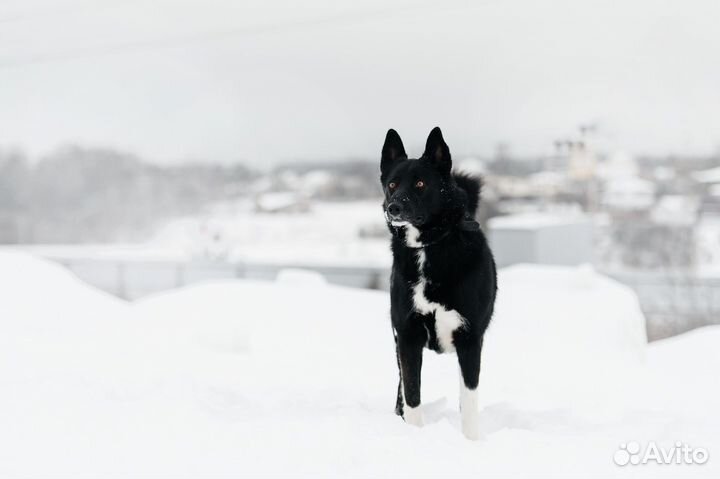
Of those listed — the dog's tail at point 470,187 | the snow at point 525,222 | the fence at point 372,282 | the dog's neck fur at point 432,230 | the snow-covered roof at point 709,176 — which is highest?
the dog's tail at point 470,187

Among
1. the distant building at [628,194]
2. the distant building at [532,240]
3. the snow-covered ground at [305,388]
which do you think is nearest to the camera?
the snow-covered ground at [305,388]

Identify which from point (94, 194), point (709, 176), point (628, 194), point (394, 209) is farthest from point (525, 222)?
point (94, 194)

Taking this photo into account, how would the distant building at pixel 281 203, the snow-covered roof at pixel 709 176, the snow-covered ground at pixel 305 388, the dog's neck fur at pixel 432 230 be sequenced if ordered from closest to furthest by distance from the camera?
the snow-covered ground at pixel 305 388 < the dog's neck fur at pixel 432 230 < the snow-covered roof at pixel 709 176 < the distant building at pixel 281 203

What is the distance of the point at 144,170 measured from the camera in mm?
12117

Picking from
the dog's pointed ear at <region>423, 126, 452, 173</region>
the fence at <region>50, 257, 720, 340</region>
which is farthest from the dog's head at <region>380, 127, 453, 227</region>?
the fence at <region>50, 257, 720, 340</region>

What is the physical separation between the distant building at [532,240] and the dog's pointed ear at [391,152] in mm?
4678

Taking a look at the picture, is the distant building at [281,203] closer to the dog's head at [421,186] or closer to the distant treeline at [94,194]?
the distant treeline at [94,194]

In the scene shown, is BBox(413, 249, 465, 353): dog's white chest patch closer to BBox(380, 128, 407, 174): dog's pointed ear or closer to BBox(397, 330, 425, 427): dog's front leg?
BBox(397, 330, 425, 427): dog's front leg

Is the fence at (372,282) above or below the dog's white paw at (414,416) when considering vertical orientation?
below

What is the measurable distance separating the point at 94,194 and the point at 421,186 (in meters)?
11.8

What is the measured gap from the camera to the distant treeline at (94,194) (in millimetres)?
11367

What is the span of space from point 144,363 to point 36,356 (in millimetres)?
449

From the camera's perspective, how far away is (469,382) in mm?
1933

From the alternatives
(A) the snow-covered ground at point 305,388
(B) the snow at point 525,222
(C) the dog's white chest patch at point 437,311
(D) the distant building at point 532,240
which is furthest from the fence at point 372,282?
(C) the dog's white chest patch at point 437,311
